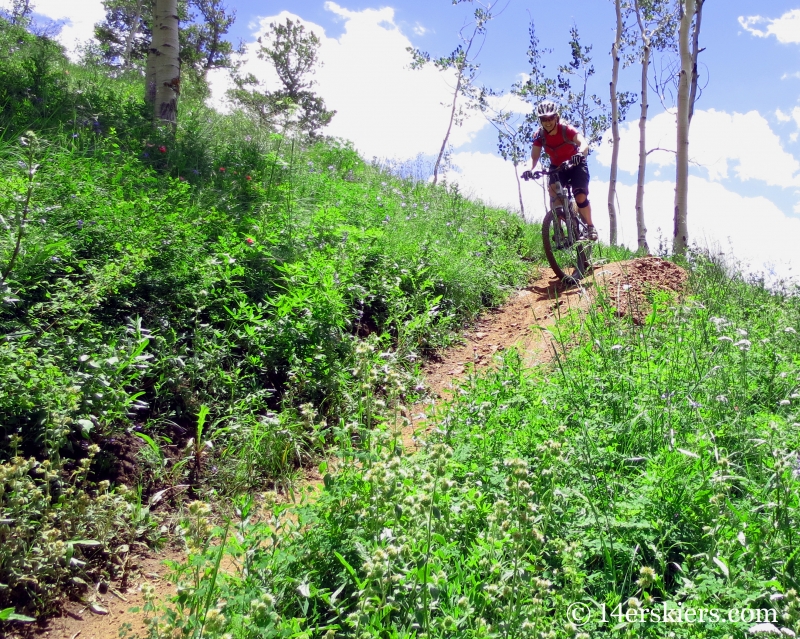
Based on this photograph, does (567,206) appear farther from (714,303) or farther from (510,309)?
(714,303)

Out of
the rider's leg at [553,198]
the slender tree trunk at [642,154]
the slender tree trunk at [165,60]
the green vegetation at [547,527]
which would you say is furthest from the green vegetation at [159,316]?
the slender tree trunk at [642,154]

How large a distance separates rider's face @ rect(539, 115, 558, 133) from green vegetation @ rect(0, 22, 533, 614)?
2389 mm

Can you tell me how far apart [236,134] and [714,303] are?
→ 732 cm

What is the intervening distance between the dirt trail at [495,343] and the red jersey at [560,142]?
68.9 inches

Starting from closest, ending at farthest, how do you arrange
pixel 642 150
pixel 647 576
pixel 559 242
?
pixel 647 576
pixel 559 242
pixel 642 150

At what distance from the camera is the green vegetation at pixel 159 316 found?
8.14 feet

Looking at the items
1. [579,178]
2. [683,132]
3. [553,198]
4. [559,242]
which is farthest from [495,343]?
[683,132]

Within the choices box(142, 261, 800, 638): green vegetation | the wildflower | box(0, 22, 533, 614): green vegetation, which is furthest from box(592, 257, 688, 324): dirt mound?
the wildflower

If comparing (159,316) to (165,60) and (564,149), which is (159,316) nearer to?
(165,60)

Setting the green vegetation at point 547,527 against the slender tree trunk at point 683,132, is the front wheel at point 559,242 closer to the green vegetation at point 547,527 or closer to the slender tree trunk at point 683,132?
the green vegetation at point 547,527

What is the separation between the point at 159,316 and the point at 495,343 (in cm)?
356

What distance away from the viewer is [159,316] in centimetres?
366

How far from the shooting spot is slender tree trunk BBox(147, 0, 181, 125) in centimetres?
721

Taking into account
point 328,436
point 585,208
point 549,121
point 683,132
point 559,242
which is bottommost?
point 328,436
